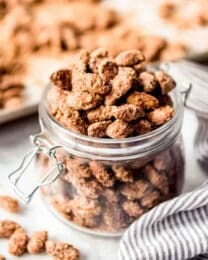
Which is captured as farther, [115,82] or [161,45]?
[161,45]

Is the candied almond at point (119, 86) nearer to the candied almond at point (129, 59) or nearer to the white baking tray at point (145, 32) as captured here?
the candied almond at point (129, 59)

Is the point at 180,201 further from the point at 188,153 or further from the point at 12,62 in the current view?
the point at 12,62

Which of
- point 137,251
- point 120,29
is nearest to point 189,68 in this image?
point 120,29

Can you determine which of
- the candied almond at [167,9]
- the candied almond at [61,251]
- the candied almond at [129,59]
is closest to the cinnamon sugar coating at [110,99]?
the candied almond at [129,59]

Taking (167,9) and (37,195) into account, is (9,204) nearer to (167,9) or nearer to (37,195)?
(37,195)

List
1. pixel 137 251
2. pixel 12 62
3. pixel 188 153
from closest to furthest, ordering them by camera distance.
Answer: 1. pixel 137 251
2. pixel 188 153
3. pixel 12 62

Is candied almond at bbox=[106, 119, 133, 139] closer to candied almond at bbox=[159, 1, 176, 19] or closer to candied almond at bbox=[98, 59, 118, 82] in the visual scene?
candied almond at bbox=[98, 59, 118, 82]
